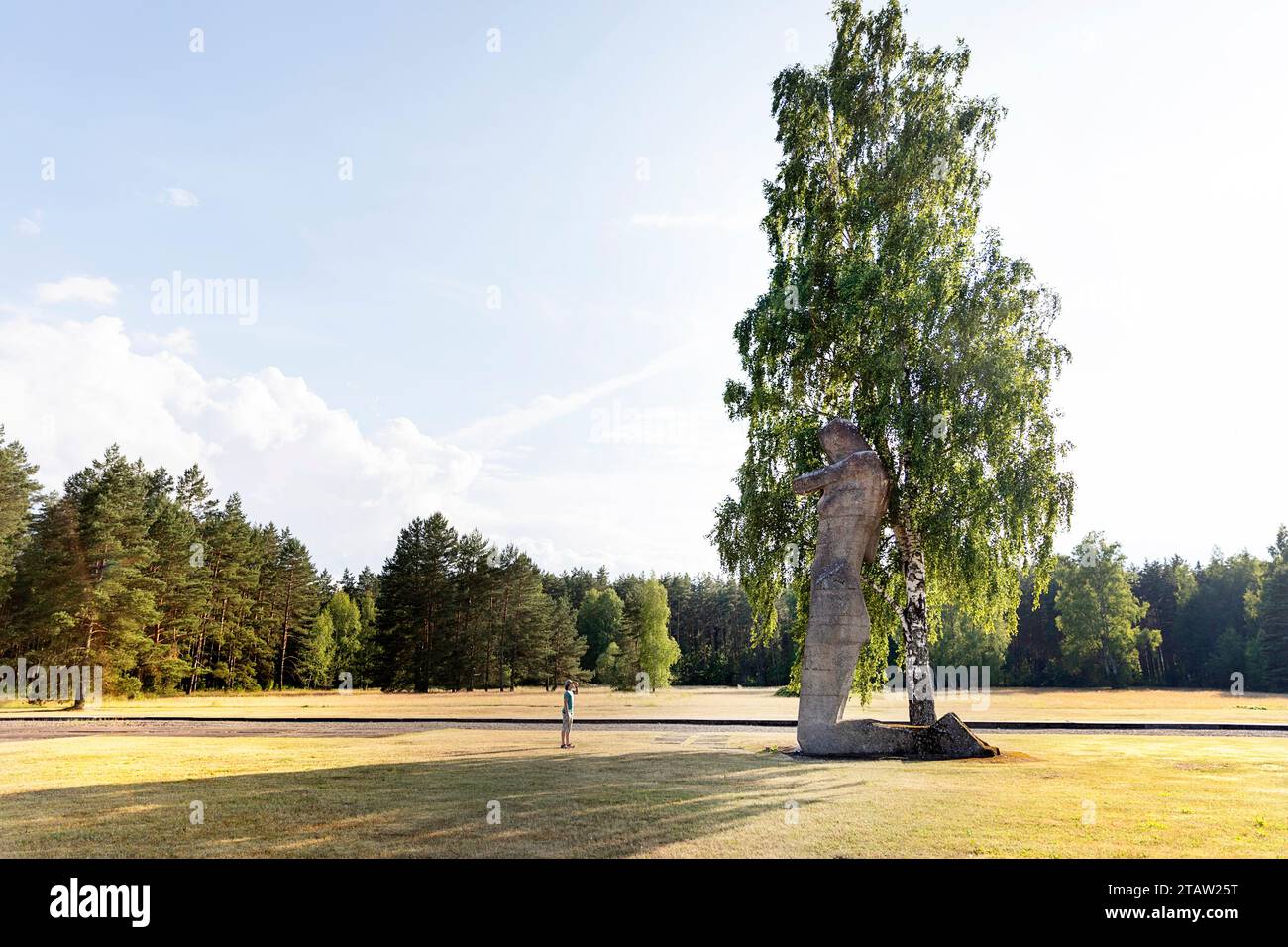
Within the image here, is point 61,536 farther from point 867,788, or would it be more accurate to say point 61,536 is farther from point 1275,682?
point 1275,682

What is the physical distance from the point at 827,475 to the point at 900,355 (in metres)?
3.88

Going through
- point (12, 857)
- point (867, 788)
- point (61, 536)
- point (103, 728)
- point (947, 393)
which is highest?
point (947, 393)

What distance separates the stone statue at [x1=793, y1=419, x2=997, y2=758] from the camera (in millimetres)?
18219

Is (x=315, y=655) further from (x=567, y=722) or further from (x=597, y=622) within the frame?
(x=567, y=722)

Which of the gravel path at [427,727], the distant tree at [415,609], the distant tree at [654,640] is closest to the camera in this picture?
the gravel path at [427,727]

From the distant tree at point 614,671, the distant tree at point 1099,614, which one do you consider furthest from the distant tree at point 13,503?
the distant tree at point 1099,614

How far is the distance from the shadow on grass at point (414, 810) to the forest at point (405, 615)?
35.8 m

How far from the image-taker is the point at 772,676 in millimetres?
98188

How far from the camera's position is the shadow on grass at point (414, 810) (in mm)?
8844

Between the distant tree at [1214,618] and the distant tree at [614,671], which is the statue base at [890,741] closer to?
the distant tree at [614,671]

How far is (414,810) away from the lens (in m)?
11.1

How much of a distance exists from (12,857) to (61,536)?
43.4m

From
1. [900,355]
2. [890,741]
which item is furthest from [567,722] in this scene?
[900,355]
